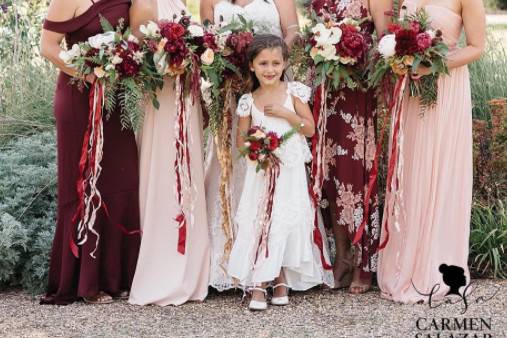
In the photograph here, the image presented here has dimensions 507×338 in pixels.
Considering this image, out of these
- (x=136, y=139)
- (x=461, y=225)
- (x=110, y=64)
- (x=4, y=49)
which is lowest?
(x=461, y=225)

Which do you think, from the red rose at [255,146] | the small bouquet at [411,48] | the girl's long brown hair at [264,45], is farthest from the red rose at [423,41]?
the red rose at [255,146]

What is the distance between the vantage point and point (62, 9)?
5.85 metres

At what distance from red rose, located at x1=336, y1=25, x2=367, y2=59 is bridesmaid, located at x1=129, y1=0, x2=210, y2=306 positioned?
3.80 ft

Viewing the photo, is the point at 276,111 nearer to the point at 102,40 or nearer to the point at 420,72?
the point at 420,72

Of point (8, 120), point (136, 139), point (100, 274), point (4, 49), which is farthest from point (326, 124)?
point (4, 49)

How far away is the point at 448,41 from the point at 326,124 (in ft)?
3.48

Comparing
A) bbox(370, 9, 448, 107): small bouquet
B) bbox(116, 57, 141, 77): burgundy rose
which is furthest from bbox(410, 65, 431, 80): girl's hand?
bbox(116, 57, 141, 77): burgundy rose

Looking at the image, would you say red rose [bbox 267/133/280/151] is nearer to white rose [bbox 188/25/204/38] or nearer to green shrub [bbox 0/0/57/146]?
white rose [bbox 188/25/204/38]

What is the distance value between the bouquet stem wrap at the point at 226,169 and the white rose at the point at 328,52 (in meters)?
0.72

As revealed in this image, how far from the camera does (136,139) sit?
6.35m

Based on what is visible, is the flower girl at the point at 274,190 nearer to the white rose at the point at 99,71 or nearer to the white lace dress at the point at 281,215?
the white lace dress at the point at 281,215

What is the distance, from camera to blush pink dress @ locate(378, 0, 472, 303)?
6059mm

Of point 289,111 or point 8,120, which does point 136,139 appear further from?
point 8,120

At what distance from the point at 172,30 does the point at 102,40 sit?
466 mm
